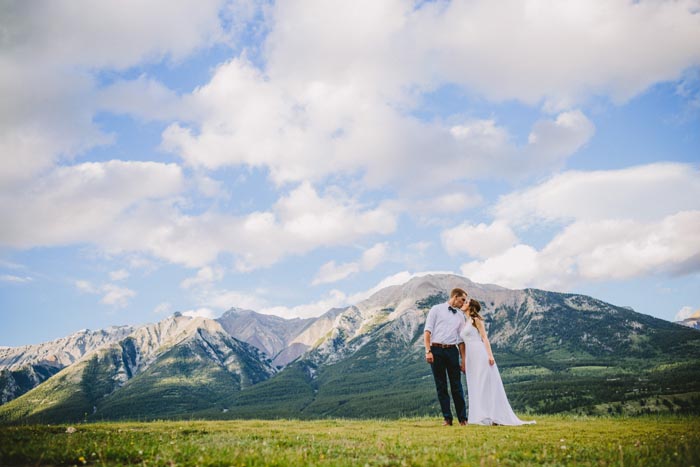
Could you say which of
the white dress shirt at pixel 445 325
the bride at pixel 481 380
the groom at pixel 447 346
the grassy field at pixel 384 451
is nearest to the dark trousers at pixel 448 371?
the groom at pixel 447 346

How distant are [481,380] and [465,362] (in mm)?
974

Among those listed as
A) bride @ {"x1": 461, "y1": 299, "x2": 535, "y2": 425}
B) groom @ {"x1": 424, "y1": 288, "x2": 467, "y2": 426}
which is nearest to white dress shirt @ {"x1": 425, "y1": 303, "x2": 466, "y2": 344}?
groom @ {"x1": 424, "y1": 288, "x2": 467, "y2": 426}

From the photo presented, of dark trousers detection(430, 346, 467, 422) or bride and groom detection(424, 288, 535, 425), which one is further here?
dark trousers detection(430, 346, 467, 422)

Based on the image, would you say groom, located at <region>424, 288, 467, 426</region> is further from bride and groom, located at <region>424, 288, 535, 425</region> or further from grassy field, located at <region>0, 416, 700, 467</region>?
grassy field, located at <region>0, 416, 700, 467</region>

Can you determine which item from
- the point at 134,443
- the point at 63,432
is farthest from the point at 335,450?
the point at 63,432

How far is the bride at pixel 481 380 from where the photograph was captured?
16.1 meters

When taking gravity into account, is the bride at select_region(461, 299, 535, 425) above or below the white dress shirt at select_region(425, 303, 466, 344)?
below

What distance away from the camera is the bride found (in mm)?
16145

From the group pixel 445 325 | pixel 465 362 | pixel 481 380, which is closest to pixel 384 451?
pixel 445 325

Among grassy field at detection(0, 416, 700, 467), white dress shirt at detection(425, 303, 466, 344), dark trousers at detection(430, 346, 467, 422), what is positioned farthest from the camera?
white dress shirt at detection(425, 303, 466, 344)

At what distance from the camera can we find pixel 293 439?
11508mm

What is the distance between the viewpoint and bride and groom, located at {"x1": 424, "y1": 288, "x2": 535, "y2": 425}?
53.2 feet

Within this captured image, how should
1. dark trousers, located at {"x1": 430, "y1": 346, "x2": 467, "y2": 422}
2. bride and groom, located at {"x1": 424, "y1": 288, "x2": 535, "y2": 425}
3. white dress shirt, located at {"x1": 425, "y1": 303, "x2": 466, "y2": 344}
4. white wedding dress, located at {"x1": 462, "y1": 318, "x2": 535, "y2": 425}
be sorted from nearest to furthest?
white wedding dress, located at {"x1": 462, "y1": 318, "x2": 535, "y2": 425} < bride and groom, located at {"x1": 424, "y1": 288, "x2": 535, "y2": 425} < dark trousers, located at {"x1": 430, "y1": 346, "x2": 467, "y2": 422} < white dress shirt, located at {"x1": 425, "y1": 303, "x2": 466, "y2": 344}

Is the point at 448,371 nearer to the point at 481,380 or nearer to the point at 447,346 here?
the point at 447,346
